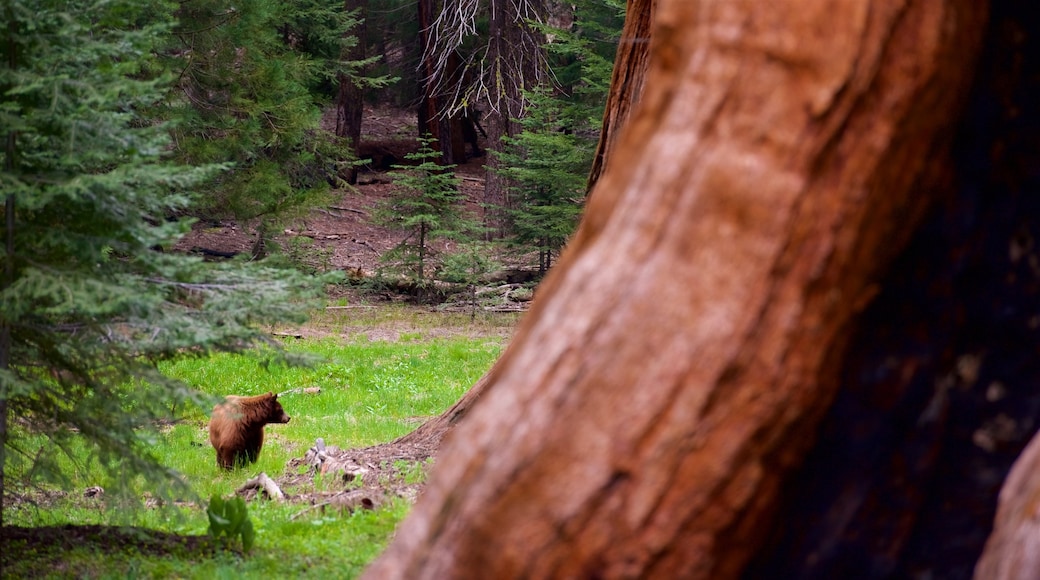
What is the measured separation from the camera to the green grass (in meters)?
5.32

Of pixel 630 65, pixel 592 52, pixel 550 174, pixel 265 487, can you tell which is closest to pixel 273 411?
pixel 265 487

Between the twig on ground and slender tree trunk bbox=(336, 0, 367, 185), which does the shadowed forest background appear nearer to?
the twig on ground

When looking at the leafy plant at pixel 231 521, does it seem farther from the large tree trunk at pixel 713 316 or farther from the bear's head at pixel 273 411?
the bear's head at pixel 273 411

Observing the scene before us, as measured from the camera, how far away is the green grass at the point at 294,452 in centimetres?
532

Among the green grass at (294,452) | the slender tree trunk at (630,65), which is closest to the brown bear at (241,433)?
the green grass at (294,452)

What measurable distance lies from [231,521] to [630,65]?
3472mm

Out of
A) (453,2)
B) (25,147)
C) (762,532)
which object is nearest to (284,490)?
(25,147)

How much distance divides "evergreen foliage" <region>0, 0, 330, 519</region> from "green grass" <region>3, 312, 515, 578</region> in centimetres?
34

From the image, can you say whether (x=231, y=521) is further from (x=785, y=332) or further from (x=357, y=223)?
(x=357, y=223)

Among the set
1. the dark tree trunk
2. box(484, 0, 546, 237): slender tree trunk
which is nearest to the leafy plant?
the dark tree trunk

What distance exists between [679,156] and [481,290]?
803 inches

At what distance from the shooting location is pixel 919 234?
2.42m

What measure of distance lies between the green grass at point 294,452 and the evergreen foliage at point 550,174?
2605 millimetres

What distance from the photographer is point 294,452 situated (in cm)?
996
